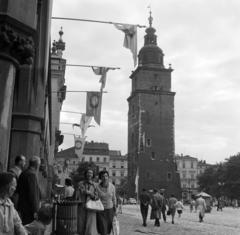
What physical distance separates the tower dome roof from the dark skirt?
69.4 m

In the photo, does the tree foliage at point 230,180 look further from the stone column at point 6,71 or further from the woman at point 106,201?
the stone column at point 6,71

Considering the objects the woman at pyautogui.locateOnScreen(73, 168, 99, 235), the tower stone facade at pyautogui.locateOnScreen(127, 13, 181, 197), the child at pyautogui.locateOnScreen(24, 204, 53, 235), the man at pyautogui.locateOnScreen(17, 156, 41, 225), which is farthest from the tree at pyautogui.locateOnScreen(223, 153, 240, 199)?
the child at pyautogui.locateOnScreen(24, 204, 53, 235)

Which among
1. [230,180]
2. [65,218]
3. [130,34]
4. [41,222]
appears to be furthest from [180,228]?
[230,180]

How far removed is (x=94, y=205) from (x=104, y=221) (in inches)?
24.3

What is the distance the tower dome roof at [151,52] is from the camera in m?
77.1

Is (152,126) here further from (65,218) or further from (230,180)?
(65,218)

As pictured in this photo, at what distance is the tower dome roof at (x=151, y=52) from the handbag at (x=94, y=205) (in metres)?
69.9

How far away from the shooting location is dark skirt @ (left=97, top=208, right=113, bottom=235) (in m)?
8.58

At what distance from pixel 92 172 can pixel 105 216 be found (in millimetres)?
1034

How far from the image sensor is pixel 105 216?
8.83 metres

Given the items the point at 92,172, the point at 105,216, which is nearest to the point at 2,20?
the point at 92,172

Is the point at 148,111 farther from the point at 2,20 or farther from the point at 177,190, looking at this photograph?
the point at 2,20

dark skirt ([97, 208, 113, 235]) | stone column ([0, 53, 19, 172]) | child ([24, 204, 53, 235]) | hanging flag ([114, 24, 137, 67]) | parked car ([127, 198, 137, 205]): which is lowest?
parked car ([127, 198, 137, 205])

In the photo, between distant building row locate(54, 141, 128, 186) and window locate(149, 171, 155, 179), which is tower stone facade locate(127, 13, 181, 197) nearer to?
window locate(149, 171, 155, 179)
